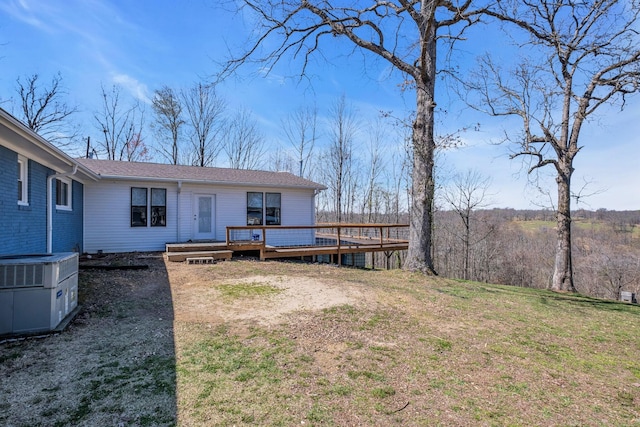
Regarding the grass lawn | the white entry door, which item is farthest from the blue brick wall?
the white entry door

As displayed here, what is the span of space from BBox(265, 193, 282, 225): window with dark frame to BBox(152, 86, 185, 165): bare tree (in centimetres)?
1361

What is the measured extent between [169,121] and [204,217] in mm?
14390

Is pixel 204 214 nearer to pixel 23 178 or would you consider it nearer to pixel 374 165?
pixel 23 178

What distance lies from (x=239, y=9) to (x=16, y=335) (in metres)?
8.18

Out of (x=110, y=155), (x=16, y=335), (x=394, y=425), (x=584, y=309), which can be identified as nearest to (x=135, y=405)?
(x=394, y=425)

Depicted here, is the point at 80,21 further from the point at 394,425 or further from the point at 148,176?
the point at 394,425

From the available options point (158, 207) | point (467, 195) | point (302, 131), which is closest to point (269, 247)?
point (158, 207)

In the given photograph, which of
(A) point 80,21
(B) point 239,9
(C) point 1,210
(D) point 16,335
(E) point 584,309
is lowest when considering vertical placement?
(E) point 584,309

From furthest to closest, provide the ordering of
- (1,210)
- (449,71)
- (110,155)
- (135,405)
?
(110,155)
(449,71)
(1,210)
(135,405)

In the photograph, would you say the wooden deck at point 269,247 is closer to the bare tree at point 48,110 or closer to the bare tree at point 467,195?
the bare tree at point 467,195

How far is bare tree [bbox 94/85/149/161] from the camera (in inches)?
902

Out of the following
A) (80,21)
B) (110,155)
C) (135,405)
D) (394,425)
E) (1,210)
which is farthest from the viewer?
(110,155)

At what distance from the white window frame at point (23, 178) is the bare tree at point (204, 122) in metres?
17.9

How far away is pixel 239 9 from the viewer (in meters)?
8.24
